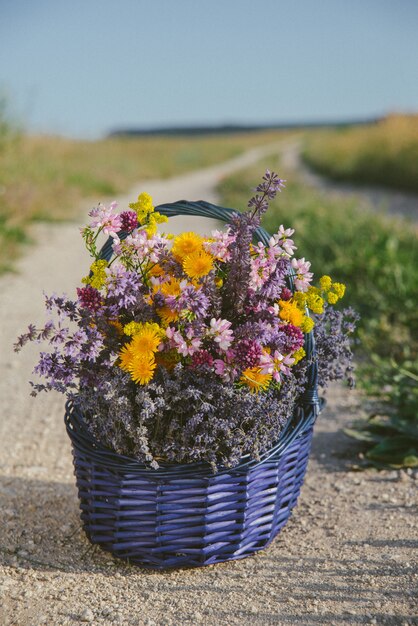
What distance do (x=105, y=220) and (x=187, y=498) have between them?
2.65ft

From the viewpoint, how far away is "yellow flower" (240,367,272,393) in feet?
6.24

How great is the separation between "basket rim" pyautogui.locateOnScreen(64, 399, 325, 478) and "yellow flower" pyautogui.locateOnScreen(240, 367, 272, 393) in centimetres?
20

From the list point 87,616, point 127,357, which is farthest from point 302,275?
point 87,616

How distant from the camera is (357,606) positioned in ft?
6.11

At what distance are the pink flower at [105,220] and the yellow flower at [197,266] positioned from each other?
0.22 meters

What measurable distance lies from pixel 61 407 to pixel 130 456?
1.86 meters

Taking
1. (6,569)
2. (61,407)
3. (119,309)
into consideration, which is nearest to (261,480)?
(119,309)

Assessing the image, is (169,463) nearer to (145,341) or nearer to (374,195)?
(145,341)

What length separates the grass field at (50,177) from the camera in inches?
325

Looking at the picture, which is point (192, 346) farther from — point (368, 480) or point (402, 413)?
point (402, 413)

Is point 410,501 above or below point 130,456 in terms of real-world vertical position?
below

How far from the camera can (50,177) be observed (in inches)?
461

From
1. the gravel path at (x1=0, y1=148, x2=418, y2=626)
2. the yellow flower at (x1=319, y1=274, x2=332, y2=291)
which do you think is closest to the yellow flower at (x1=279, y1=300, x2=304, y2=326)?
the yellow flower at (x1=319, y1=274, x2=332, y2=291)

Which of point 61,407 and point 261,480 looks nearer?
point 261,480
